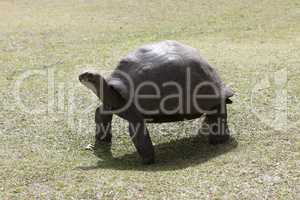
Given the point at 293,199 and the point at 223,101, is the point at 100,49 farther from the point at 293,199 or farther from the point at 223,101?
the point at 293,199

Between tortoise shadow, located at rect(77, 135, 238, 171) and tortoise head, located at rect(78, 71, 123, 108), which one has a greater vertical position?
tortoise head, located at rect(78, 71, 123, 108)

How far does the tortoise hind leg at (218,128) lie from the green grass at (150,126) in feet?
0.33

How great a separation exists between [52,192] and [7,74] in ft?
15.6

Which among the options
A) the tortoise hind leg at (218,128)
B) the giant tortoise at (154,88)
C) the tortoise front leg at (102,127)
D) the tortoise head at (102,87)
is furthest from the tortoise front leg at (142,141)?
the tortoise hind leg at (218,128)

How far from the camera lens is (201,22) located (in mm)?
13156

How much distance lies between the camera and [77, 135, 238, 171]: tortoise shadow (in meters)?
5.43

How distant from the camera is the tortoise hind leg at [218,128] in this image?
19.7ft

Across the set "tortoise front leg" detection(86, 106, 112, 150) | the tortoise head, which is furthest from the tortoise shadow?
the tortoise head

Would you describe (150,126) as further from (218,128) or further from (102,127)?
(218,128)

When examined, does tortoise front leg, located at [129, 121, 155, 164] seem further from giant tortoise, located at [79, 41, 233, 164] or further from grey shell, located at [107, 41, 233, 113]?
grey shell, located at [107, 41, 233, 113]

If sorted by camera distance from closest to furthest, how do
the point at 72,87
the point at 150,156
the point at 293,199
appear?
the point at 293,199
the point at 150,156
the point at 72,87

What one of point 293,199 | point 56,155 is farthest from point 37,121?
point 293,199

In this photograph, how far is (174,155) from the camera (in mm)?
5891

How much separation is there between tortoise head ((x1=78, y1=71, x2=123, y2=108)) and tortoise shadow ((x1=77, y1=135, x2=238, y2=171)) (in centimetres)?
59
